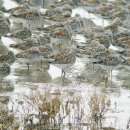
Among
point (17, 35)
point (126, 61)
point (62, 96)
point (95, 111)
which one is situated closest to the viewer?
point (95, 111)

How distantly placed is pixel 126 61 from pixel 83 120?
5.97 m

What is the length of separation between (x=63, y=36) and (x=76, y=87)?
5.15m

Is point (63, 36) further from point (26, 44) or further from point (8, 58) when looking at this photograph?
point (8, 58)

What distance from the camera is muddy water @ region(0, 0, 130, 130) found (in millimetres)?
17000

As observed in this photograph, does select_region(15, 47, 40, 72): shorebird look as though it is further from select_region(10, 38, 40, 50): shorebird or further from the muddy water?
select_region(10, 38, 40, 50): shorebird

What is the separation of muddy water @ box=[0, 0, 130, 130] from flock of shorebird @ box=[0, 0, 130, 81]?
1.41ft

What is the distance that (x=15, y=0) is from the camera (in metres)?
34.3

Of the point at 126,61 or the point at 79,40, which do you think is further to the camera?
the point at 79,40

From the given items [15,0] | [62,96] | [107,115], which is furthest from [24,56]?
[15,0]

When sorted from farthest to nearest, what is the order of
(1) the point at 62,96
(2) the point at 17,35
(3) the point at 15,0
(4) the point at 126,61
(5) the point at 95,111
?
(3) the point at 15,0, (2) the point at 17,35, (4) the point at 126,61, (1) the point at 62,96, (5) the point at 95,111

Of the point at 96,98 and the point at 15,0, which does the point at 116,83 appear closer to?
the point at 96,98

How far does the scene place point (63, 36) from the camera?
80.6 ft

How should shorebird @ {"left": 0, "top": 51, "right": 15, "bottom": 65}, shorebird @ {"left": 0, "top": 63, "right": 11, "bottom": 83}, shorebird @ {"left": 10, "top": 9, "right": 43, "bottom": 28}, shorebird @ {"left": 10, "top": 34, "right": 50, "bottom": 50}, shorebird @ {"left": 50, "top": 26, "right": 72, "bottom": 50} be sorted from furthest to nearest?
shorebird @ {"left": 10, "top": 9, "right": 43, "bottom": 28} → shorebird @ {"left": 50, "top": 26, "right": 72, "bottom": 50} → shorebird @ {"left": 10, "top": 34, "right": 50, "bottom": 50} → shorebird @ {"left": 0, "top": 51, "right": 15, "bottom": 65} → shorebird @ {"left": 0, "top": 63, "right": 11, "bottom": 83}

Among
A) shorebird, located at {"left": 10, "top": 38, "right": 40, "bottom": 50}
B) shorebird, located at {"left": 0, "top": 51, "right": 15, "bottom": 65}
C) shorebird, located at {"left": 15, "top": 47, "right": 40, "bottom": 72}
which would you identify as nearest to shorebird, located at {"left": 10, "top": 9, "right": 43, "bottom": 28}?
shorebird, located at {"left": 10, "top": 38, "right": 40, "bottom": 50}
